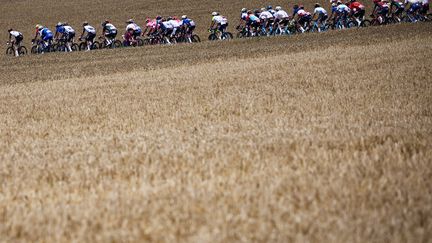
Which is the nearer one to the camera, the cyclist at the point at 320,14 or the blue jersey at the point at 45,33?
the cyclist at the point at 320,14

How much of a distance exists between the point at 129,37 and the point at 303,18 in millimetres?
11838

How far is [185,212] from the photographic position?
407 centimetres

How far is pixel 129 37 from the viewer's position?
1597 inches

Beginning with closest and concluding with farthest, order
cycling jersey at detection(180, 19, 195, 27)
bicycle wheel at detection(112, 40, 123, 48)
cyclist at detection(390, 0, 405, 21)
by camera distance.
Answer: cyclist at detection(390, 0, 405, 21)
cycling jersey at detection(180, 19, 195, 27)
bicycle wheel at detection(112, 40, 123, 48)

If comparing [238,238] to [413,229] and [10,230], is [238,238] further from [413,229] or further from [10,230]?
[10,230]

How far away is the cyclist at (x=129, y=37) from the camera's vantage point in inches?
1587

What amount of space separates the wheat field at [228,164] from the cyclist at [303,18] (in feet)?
84.4

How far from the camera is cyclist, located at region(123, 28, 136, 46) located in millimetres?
40303

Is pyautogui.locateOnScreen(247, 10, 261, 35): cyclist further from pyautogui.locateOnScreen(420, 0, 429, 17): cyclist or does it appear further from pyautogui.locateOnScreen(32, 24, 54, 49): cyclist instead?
pyautogui.locateOnScreen(32, 24, 54, 49): cyclist

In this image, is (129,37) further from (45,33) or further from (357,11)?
(357,11)

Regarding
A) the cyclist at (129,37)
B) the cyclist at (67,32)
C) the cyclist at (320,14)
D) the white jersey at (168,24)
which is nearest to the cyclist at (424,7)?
the cyclist at (320,14)

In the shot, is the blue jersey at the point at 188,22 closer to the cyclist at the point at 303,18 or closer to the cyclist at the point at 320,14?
the cyclist at the point at 303,18

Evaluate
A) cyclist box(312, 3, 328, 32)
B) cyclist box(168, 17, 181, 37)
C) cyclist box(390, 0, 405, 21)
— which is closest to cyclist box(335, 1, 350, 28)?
cyclist box(312, 3, 328, 32)

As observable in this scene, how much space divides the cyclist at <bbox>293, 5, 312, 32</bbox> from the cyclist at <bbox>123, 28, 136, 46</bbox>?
11.2 metres
